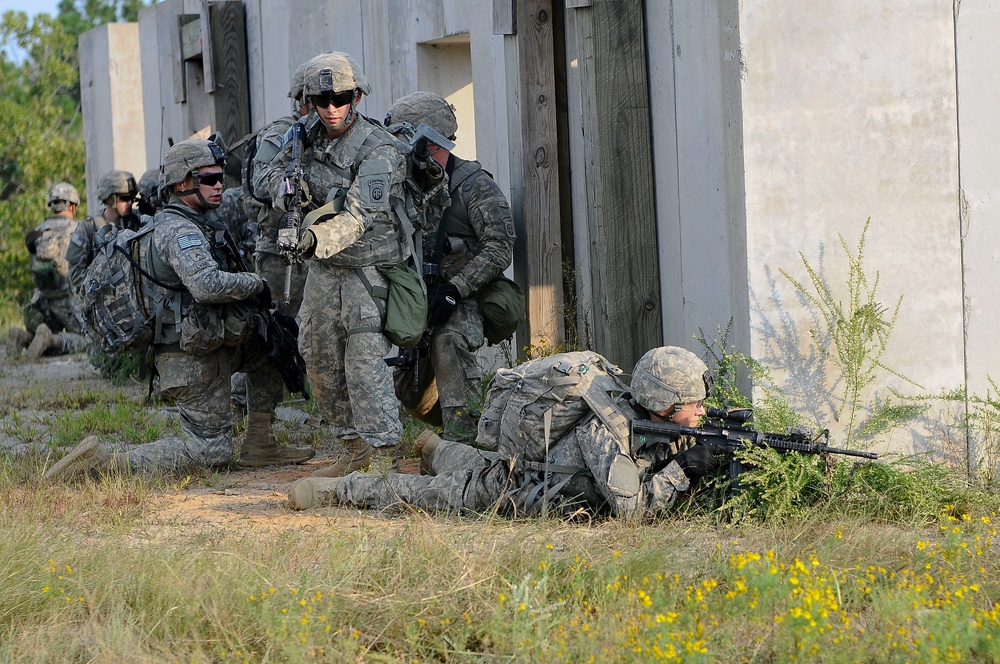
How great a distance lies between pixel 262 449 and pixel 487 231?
168cm

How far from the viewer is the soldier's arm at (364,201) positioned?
5.43 metres

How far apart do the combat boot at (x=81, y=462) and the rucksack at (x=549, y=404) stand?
2.02 meters

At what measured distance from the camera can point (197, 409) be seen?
20.5 ft

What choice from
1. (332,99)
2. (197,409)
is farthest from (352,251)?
(197,409)

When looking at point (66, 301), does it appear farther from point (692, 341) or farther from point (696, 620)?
point (696, 620)

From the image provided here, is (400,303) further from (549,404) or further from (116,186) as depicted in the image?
(116,186)

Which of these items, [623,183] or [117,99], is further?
[117,99]

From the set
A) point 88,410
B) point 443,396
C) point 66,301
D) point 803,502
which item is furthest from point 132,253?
point 66,301

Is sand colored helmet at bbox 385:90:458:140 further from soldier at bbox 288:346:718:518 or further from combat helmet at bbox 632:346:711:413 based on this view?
combat helmet at bbox 632:346:711:413

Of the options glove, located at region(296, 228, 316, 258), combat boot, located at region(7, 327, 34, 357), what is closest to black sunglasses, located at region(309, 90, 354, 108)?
glove, located at region(296, 228, 316, 258)

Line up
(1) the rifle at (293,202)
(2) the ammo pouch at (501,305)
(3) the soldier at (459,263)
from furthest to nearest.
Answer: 1. (2) the ammo pouch at (501,305)
2. (3) the soldier at (459,263)
3. (1) the rifle at (293,202)

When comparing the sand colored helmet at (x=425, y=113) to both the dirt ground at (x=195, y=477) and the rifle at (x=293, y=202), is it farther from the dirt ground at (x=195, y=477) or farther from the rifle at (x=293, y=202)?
the dirt ground at (x=195, y=477)

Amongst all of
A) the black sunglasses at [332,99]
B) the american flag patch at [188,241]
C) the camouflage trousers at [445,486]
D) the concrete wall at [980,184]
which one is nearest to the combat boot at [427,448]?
the camouflage trousers at [445,486]

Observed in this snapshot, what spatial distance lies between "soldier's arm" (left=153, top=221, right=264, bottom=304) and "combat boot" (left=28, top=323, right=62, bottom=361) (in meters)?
5.98
